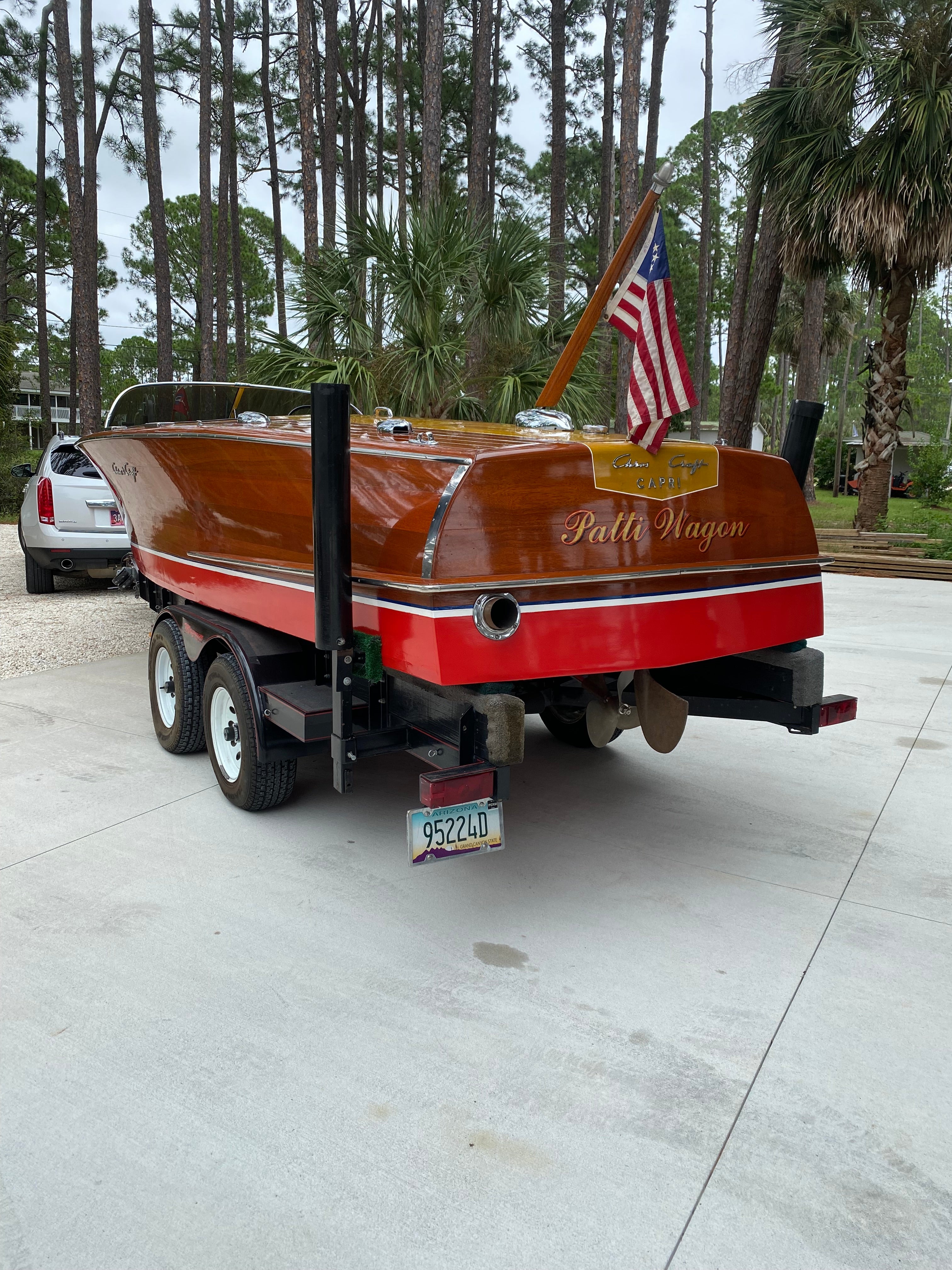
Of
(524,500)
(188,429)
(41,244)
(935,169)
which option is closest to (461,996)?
(524,500)

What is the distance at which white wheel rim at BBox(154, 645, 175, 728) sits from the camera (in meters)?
5.14

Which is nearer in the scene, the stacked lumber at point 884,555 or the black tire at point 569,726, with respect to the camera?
the black tire at point 569,726

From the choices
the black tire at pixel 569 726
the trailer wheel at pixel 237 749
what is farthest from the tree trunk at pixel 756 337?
the trailer wheel at pixel 237 749

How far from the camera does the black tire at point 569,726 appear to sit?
5.20 metres

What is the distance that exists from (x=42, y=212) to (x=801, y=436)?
31110mm

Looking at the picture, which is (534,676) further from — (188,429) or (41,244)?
(41,244)

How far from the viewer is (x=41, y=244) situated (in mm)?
28797

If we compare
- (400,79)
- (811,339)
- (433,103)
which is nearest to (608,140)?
(400,79)

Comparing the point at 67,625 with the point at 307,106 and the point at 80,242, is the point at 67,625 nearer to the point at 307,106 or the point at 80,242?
the point at 307,106

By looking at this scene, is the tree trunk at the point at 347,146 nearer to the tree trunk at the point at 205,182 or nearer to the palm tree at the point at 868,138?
the tree trunk at the point at 205,182

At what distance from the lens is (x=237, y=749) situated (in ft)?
14.4

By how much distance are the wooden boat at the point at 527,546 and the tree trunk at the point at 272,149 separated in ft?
76.7

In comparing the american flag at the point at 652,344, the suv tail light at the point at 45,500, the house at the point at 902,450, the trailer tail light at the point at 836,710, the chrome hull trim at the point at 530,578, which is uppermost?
the house at the point at 902,450

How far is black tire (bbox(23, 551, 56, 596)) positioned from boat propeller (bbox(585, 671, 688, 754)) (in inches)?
324
